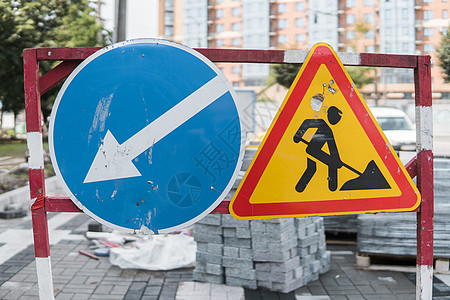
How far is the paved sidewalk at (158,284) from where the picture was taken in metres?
4.73

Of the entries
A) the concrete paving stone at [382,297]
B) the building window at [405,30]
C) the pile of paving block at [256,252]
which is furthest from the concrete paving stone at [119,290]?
the building window at [405,30]

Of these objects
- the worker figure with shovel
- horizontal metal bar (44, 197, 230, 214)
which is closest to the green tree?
the worker figure with shovel

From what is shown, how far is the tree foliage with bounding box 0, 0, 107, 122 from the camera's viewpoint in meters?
8.24

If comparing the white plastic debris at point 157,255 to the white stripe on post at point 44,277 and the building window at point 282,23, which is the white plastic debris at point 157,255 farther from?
the building window at point 282,23

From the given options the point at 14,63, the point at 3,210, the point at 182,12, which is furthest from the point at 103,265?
the point at 182,12

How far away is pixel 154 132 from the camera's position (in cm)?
194

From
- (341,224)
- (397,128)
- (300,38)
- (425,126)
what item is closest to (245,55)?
(425,126)

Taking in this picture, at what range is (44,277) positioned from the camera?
2.09 m

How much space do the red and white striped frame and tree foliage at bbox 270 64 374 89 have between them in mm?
36102

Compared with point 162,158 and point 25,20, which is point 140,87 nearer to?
point 162,158

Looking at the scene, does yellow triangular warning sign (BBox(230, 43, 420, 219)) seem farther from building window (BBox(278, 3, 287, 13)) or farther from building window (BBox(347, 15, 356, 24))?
building window (BBox(278, 3, 287, 13))

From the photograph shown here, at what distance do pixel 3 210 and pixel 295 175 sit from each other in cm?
812

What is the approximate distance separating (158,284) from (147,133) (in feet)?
11.5

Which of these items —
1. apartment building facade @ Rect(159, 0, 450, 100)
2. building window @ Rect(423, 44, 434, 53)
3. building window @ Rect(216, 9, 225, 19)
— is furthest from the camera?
building window @ Rect(216, 9, 225, 19)
